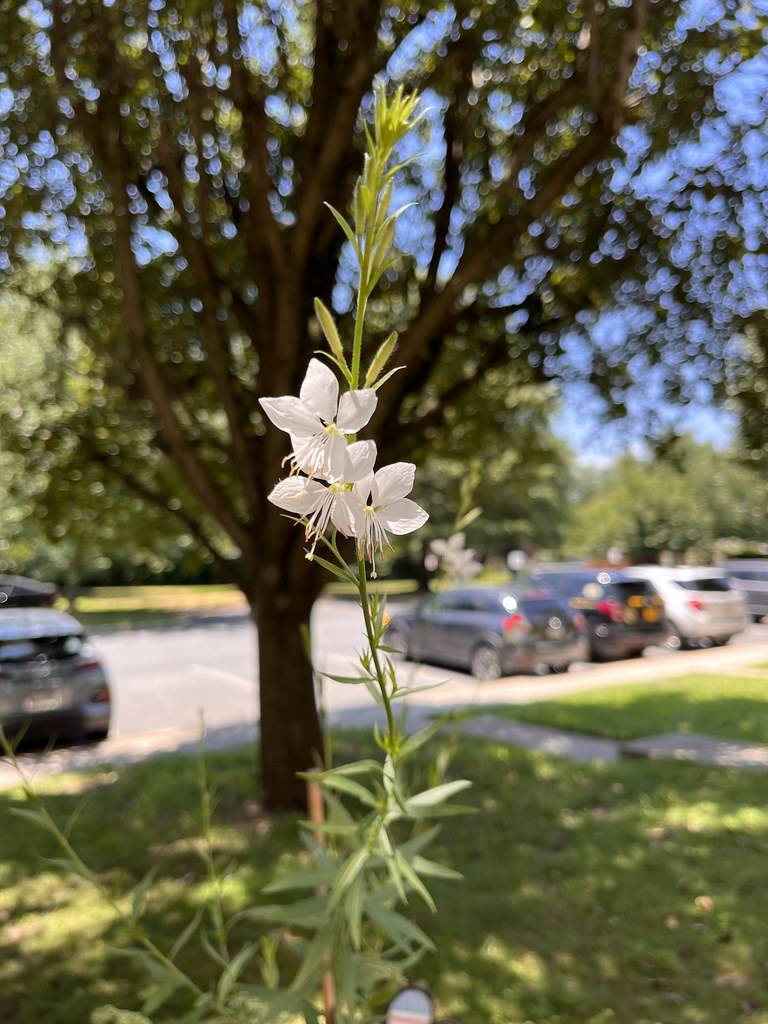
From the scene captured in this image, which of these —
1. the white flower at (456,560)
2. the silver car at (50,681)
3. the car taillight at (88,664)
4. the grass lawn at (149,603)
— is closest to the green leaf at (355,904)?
the white flower at (456,560)

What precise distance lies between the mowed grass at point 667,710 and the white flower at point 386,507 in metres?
6.85

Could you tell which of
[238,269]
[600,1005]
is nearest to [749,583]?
[238,269]

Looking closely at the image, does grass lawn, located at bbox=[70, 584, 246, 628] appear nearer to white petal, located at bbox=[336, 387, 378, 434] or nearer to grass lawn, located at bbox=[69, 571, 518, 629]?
grass lawn, located at bbox=[69, 571, 518, 629]

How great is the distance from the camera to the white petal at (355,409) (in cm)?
68

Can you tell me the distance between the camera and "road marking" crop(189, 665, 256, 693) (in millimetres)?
11673

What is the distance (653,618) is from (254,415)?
9.37 meters

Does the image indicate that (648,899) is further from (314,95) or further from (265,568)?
(314,95)

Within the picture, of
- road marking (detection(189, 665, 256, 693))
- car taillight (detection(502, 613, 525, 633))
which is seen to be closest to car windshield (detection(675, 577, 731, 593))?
car taillight (detection(502, 613, 525, 633))

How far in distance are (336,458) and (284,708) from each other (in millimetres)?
4749

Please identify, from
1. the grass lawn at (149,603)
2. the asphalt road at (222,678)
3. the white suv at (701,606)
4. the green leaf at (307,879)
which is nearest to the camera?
the green leaf at (307,879)

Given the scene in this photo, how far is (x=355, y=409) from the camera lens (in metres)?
0.68

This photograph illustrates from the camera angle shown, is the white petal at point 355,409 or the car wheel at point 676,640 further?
the car wheel at point 676,640

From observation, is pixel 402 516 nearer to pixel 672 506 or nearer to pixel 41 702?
pixel 41 702

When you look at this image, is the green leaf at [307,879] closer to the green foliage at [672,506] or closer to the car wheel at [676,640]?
the green foliage at [672,506]
